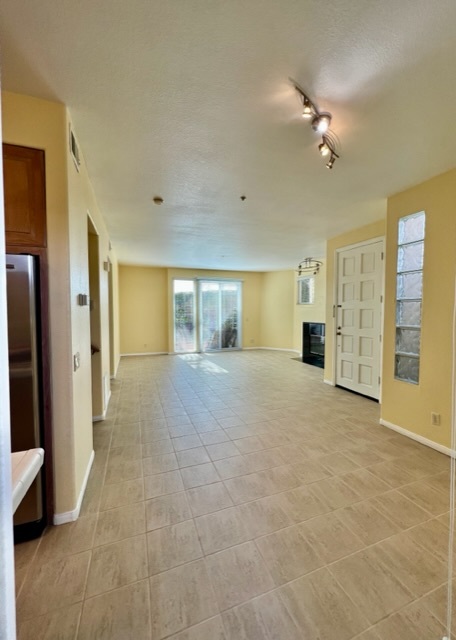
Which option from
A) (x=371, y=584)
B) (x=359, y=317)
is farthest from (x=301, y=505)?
(x=359, y=317)

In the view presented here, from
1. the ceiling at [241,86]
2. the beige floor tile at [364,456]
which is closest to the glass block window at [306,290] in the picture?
the ceiling at [241,86]

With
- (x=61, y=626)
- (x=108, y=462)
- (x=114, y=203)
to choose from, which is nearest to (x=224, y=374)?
(x=108, y=462)

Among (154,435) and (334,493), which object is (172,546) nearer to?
(334,493)

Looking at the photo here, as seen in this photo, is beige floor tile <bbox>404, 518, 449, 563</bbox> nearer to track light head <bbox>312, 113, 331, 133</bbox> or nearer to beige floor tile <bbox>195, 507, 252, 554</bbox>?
beige floor tile <bbox>195, 507, 252, 554</bbox>

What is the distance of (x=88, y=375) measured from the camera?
2.43m

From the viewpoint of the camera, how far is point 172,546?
5.31ft

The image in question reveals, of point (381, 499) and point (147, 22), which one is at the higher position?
point (147, 22)

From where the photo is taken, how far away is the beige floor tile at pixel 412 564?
4.59 feet

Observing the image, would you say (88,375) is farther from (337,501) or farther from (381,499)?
(381,499)

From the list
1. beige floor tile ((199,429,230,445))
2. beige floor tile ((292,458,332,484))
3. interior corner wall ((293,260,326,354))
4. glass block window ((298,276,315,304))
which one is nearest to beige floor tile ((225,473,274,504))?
beige floor tile ((292,458,332,484))

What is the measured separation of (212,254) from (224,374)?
259 cm

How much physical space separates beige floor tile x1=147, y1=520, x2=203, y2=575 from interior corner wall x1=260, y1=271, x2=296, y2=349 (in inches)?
277

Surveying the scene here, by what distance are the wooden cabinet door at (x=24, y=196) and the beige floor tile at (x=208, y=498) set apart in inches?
78.5

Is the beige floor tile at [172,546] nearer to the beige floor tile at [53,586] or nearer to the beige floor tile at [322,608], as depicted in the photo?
the beige floor tile at [53,586]
